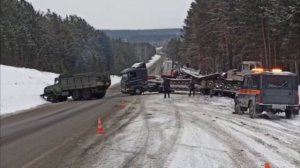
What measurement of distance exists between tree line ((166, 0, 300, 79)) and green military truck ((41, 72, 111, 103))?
13968 millimetres

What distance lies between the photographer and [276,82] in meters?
22.8

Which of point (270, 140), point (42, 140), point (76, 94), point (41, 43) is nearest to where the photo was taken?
point (270, 140)

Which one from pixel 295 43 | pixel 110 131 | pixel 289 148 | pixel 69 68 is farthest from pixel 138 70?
pixel 69 68

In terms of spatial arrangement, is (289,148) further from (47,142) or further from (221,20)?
(221,20)

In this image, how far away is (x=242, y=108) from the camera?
25312 millimetres

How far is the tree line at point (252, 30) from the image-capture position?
125 feet

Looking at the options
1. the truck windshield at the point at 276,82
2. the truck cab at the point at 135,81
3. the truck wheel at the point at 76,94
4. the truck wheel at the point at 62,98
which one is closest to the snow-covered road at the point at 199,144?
the truck windshield at the point at 276,82

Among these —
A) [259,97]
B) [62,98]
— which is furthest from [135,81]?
[259,97]

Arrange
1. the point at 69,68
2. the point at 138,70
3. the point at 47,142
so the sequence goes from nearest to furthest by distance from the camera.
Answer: the point at 47,142 < the point at 138,70 < the point at 69,68

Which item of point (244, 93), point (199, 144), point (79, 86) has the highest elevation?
point (79, 86)

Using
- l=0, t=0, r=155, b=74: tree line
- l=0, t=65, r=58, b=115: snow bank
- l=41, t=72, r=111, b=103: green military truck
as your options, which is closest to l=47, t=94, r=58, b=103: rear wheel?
l=41, t=72, r=111, b=103: green military truck

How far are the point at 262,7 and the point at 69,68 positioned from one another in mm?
88685

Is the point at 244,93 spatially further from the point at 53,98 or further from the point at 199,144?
the point at 53,98

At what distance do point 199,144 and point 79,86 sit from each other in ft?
107
